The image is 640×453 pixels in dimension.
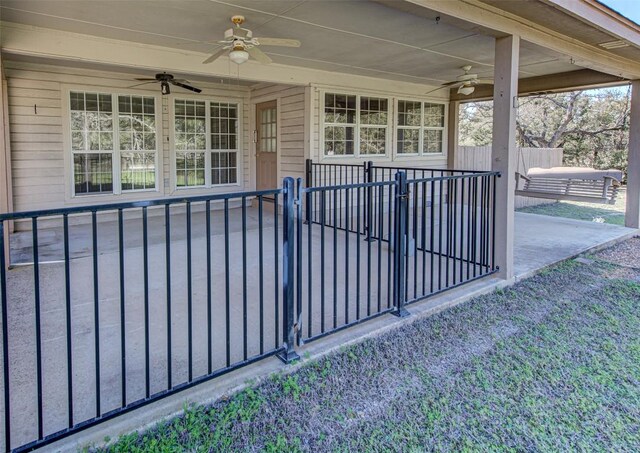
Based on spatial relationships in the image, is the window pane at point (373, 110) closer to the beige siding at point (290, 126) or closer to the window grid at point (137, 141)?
the beige siding at point (290, 126)

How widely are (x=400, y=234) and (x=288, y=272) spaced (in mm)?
1064

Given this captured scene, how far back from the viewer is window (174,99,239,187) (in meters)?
7.70

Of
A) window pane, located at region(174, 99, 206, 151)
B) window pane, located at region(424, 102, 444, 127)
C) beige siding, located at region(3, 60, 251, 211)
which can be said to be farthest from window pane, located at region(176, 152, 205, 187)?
window pane, located at region(424, 102, 444, 127)

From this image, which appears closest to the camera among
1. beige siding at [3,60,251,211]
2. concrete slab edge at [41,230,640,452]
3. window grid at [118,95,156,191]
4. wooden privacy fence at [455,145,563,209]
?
concrete slab edge at [41,230,640,452]

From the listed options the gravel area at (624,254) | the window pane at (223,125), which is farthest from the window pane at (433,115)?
the gravel area at (624,254)

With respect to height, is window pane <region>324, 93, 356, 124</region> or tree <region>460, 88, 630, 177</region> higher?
tree <region>460, 88, 630, 177</region>

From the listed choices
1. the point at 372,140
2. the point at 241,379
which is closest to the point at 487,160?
the point at 372,140

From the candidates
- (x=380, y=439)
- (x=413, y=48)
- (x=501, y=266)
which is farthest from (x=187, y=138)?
(x=380, y=439)

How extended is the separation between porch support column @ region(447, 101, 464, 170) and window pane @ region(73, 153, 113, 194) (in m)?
6.98

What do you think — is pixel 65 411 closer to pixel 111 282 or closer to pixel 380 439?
pixel 380 439

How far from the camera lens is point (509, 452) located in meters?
1.88

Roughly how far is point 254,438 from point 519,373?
1.58 m

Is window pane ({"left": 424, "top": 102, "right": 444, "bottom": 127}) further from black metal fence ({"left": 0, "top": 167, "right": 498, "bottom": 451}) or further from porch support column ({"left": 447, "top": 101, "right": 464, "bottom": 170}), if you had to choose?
black metal fence ({"left": 0, "top": 167, "right": 498, "bottom": 451})

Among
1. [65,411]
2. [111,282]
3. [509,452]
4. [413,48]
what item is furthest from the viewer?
[413,48]
